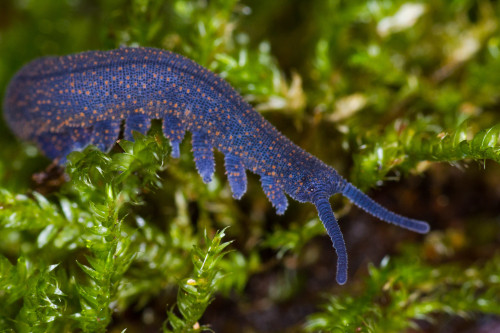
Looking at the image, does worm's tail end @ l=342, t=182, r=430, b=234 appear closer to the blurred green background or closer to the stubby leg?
the blurred green background

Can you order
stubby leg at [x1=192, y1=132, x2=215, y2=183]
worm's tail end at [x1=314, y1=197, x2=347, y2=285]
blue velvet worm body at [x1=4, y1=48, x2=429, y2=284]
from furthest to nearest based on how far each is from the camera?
stubby leg at [x1=192, y1=132, x2=215, y2=183] → blue velvet worm body at [x1=4, y1=48, x2=429, y2=284] → worm's tail end at [x1=314, y1=197, x2=347, y2=285]

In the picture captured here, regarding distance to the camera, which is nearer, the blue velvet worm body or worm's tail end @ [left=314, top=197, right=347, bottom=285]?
worm's tail end @ [left=314, top=197, right=347, bottom=285]

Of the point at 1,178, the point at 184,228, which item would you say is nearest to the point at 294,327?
the point at 184,228

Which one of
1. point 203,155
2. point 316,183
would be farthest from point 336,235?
point 203,155

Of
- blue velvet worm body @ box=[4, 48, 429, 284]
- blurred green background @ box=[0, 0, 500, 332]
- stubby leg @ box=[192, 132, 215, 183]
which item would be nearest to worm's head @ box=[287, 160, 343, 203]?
blue velvet worm body @ box=[4, 48, 429, 284]

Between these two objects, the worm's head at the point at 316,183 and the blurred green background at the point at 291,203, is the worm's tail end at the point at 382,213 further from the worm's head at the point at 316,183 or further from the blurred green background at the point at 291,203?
the blurred green background at the point at 291,203

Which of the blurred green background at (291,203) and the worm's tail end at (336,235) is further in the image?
the blurred green background at (291,203)

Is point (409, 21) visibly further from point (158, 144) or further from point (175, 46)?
point (158, 144)

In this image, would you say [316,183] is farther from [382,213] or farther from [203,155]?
[203,155]

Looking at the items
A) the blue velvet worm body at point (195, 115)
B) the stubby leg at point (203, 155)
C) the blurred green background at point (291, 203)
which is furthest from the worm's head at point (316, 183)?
the stubby leg at point (203, 155)
